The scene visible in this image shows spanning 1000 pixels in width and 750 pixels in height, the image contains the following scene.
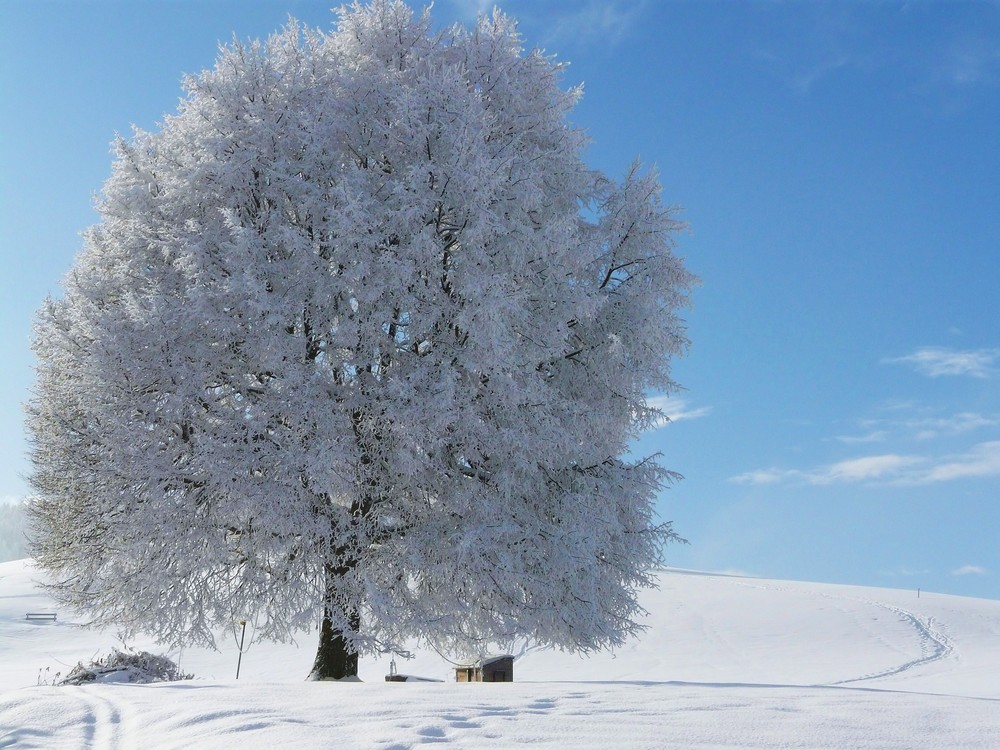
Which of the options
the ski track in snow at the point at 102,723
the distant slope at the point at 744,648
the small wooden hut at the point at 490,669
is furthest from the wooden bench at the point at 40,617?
the ski track in snow at the point at 102,723

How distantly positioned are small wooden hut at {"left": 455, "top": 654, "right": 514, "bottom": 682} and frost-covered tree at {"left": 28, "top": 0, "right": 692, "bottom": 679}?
1.55 meters

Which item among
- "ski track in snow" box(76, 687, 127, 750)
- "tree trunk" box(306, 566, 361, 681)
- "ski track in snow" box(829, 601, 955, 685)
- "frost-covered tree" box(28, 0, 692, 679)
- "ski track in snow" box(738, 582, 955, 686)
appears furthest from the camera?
"ski track in snow" box(829, 601, 955, 685)

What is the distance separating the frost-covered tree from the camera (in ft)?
39.9

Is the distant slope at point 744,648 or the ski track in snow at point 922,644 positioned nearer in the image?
the distant slope at point 744,648

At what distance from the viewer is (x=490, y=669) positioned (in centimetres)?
1520

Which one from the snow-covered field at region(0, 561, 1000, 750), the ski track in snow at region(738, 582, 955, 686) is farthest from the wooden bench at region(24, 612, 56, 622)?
the ski track in snow at region(738, 582, 955, 686)

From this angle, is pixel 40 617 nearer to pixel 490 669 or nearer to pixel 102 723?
pixel 490 669

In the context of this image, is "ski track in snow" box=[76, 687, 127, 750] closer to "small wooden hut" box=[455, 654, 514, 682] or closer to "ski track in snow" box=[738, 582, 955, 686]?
"small wooden hut" box=[455, 654, 514, 682]

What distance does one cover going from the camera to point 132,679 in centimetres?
1428

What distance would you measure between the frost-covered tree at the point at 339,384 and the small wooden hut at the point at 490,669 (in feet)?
5.08

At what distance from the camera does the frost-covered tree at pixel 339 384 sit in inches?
479

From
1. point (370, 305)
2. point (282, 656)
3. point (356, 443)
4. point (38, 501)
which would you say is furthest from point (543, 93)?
point (282, 656)

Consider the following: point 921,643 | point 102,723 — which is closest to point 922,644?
point 921,643

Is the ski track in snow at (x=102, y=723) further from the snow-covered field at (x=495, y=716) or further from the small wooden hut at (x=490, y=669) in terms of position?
the small wooden hut at (x=490, y=669)
